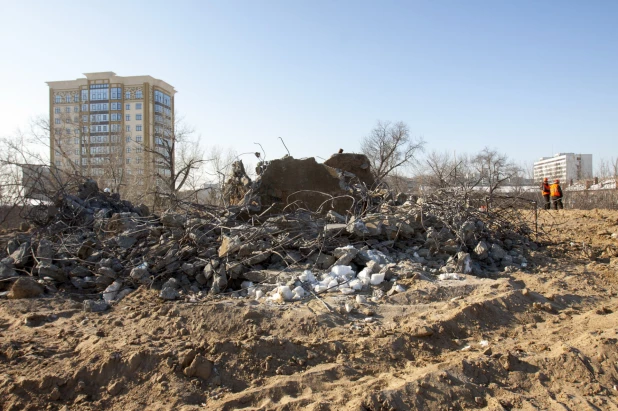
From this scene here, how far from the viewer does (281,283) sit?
4445 millimetres

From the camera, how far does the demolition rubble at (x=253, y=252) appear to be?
448 centimetres

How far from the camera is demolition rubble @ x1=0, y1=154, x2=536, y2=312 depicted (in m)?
4.48

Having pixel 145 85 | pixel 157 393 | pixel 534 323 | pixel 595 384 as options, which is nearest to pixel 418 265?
pixel 534 323

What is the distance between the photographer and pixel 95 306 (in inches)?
163

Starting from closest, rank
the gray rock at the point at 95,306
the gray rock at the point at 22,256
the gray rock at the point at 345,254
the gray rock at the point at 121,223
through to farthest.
Answer: the gray rock at the point at 95,306, the gray rock at the point at 345,254, the gray rock at the point at 22,256, the gray rock at the point at 121,223

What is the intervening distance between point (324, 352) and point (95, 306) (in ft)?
7.48

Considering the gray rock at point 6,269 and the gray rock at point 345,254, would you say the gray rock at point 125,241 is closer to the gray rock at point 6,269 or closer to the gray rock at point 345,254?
the gray rock at point 6,269

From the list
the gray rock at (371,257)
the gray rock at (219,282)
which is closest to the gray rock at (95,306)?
the gray rock at (219,282)

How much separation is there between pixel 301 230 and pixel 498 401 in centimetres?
321

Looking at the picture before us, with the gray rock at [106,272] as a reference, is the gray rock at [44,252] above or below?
above

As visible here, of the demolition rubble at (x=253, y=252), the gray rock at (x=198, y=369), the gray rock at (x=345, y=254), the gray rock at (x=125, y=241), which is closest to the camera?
the gray rock at (x=198, y=369)

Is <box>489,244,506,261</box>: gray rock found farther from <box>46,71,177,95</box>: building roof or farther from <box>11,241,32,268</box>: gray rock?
<box>46,71,177,95</box>: building roof

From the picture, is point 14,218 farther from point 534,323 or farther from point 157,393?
point 534,323

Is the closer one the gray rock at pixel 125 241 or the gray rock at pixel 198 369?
the gray rock at pixel 198 369
